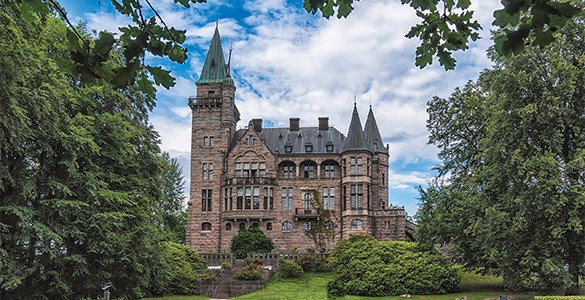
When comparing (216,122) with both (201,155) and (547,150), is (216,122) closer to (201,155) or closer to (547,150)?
(201,155)

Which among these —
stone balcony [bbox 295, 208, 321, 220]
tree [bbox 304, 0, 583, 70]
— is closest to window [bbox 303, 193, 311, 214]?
stone balcony [bbox 295, 208, 321, 220]

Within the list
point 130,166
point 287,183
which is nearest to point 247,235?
point 287,183

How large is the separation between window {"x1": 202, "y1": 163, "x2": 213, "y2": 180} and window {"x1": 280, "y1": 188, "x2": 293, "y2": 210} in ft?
22.0

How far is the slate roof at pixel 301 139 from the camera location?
53.6 m

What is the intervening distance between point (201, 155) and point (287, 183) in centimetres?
838

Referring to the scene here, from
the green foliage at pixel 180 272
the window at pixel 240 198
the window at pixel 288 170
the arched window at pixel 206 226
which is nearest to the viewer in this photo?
the green foliage at pixel 180 272

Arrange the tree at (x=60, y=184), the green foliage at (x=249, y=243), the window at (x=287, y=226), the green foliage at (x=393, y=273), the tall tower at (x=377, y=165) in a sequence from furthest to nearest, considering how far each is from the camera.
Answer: the tall tower at (x=377, y=165)
the window at (x=287, y=226)
the green foliage at (x=249, y=243)
the green foliage at (x=393, y=273)
the tree at (x=60, y=184)

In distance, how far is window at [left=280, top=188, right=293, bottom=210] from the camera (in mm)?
52531

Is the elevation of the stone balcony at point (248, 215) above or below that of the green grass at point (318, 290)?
above

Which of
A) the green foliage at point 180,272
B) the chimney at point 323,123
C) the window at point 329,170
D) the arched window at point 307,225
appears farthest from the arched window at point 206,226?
the chimney at point 323,123

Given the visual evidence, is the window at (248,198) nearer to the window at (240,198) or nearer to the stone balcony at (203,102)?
the window at (240,198)

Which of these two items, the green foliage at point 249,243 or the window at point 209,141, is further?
the window at point 209,141

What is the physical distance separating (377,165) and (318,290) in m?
20.4

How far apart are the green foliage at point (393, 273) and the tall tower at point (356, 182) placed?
12449 millimetres
